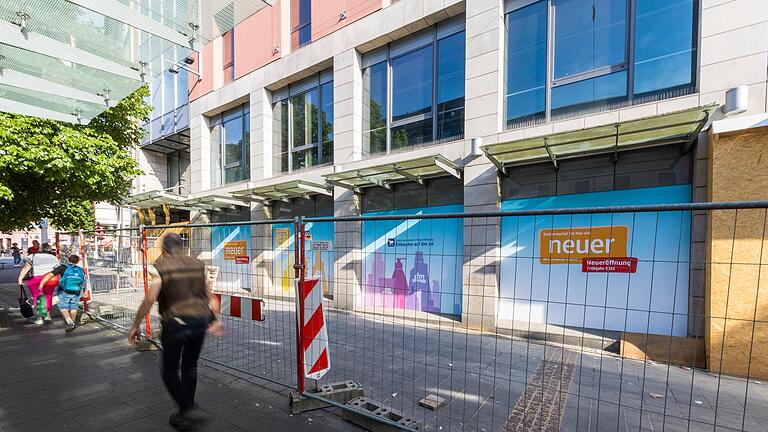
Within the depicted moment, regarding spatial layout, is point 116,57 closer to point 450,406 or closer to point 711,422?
point 450,406

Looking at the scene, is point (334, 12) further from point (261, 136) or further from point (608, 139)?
point (608, 139)

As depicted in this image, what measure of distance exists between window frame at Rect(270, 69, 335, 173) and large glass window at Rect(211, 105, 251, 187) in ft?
6.24

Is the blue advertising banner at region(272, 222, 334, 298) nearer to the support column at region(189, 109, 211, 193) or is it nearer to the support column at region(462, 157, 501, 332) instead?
the support column at region(462, 157, 501, 332)

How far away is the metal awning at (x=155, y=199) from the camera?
13.3 metres

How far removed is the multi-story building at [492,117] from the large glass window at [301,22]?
0.18 feet

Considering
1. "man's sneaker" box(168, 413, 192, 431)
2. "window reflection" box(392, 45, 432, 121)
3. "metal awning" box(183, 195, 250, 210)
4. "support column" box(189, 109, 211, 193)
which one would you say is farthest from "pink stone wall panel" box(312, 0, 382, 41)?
"man's sneaker" box(168, 413, 192, 431)

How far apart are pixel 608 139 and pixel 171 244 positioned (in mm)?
6877

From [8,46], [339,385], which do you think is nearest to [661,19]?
[339,385]

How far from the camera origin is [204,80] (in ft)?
47.1

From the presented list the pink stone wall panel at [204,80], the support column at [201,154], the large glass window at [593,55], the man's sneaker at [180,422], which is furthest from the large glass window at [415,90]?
the support column at [201,154]

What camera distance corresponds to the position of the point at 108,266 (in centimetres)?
799

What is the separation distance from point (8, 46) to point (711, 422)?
8.98m

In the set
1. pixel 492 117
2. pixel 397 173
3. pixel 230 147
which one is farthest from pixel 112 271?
pixel 492 117

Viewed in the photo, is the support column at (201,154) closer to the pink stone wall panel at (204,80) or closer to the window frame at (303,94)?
the pink stone wall panel at (204,80)
